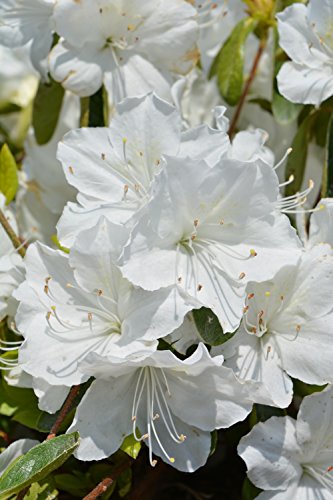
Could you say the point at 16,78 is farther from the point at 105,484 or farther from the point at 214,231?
the point at 105,484

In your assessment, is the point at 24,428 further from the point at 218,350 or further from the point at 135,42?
the point at 135,42

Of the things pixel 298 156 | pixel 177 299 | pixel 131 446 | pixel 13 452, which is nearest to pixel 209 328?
pixel 177 299

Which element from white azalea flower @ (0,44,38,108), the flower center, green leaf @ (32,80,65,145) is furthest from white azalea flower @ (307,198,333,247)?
white azalea flower @ (0,44,38,108)

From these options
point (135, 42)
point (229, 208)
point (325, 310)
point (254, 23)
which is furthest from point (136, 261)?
point (254, 23)

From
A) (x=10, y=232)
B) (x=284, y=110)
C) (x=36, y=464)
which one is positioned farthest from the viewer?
(x=284, y=110)

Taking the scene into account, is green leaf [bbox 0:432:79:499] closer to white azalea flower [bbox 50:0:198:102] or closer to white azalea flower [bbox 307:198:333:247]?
white azalea flower [bbox 307:198:333:247]
